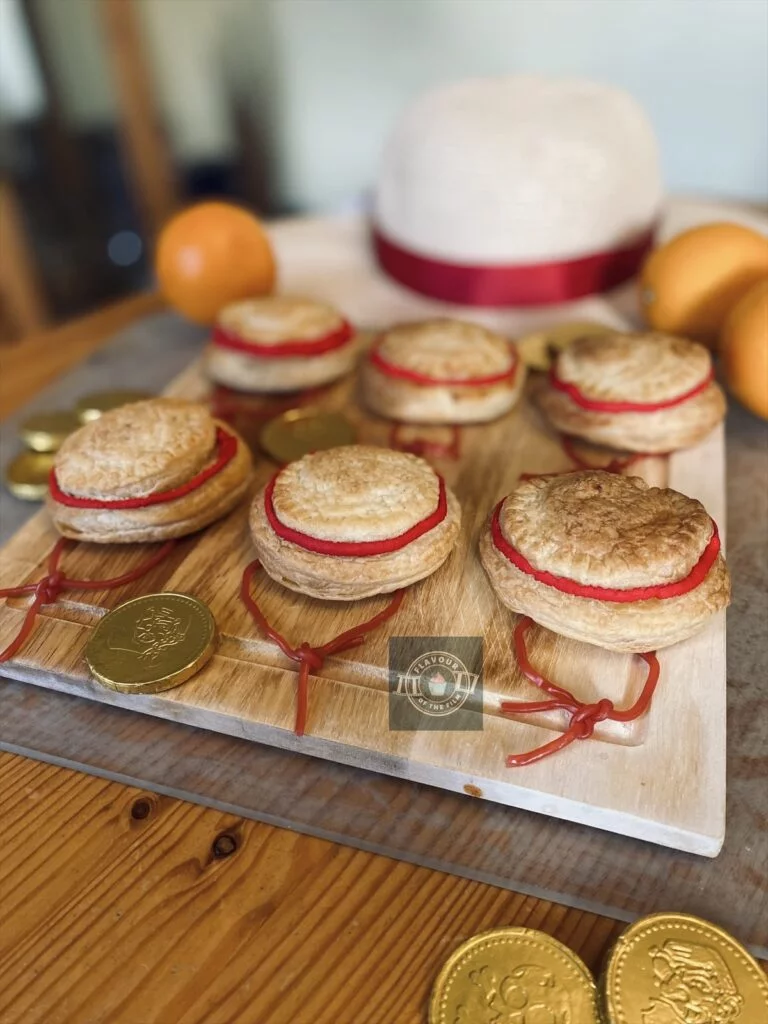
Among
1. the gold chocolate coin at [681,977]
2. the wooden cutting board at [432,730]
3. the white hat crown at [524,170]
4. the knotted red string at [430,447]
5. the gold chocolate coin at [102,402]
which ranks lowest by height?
the gold chocolate coin at [681,977]

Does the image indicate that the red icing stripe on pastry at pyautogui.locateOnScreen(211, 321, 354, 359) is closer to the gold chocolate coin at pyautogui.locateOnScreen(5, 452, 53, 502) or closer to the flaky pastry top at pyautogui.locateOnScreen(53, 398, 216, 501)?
the flaky pastry top at pyautogui.locateOnScreen(53, 398, 216, 501)

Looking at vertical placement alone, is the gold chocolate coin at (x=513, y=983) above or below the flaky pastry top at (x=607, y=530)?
below

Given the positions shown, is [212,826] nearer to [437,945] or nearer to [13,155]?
[437,945]

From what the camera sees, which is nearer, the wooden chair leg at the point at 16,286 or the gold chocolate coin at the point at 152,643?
the gold chocolate coin at the point at 152,643

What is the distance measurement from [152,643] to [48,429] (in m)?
0.63

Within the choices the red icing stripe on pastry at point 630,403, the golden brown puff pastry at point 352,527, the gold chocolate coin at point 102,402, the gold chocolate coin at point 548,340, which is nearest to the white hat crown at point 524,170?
the gold chocolate coin at point 548,340

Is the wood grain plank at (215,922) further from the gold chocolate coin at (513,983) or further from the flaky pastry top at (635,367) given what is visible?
the flaky pastry top at (635,367)

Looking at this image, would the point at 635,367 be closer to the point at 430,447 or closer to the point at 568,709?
the point at 430,447

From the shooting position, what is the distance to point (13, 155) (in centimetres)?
282

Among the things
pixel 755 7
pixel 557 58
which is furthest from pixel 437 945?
pixel 557 58

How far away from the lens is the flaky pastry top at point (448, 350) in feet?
4.35

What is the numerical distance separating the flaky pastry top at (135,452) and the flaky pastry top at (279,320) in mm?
295

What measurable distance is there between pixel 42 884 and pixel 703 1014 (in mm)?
651

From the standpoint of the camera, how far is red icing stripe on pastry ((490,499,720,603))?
0.89 metres
